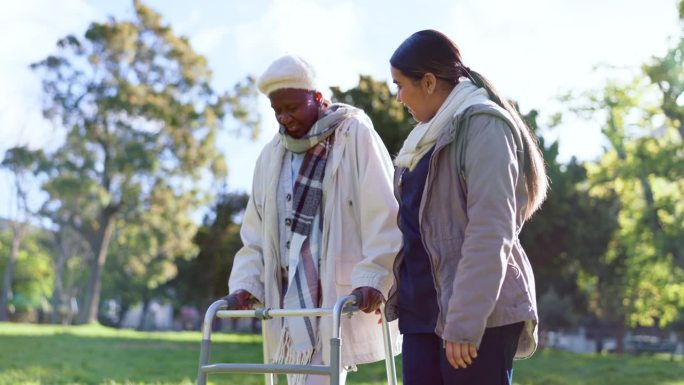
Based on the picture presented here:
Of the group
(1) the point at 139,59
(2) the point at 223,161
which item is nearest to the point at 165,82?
(1) the point at 139,59

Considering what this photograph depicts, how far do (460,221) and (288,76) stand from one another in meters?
1.32

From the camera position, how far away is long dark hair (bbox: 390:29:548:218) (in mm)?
2998

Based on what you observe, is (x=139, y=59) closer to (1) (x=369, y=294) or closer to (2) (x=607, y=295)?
(2) (x=607, y=295)

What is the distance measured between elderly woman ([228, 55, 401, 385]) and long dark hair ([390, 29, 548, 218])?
850 mm

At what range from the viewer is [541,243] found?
29.4m

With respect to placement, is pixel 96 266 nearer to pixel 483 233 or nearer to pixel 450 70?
pixel 450 70

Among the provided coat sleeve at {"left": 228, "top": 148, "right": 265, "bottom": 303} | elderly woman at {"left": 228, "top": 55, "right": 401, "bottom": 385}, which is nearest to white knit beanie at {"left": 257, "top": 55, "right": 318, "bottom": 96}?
elderly woman at {"left": 228, "top": 55, "right": 401, "bottom": 385}

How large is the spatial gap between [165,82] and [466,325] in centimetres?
3585

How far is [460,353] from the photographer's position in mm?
2730

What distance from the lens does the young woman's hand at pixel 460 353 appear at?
272cm

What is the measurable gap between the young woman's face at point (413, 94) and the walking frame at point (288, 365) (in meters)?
0.71

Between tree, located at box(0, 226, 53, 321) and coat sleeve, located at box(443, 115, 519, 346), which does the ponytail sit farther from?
tree, located at box(0, 226, 53, 321)

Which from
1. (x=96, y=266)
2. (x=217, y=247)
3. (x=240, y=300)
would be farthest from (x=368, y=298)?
(x=217, y=247)

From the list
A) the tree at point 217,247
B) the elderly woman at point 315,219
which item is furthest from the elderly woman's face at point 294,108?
the tree at point 217,247
